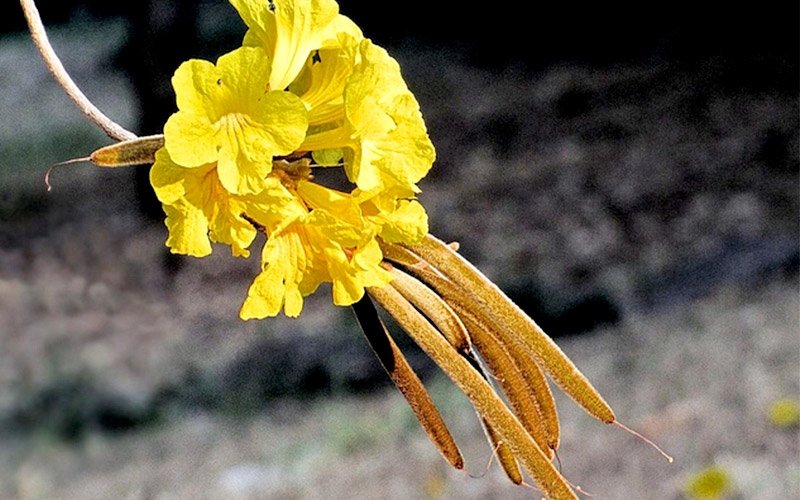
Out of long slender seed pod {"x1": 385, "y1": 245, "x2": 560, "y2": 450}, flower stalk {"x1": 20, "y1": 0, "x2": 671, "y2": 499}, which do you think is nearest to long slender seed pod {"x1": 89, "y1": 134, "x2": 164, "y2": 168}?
flower stalk {"x1": 20, "y1": 0, "x2": 671, "y2": 499}

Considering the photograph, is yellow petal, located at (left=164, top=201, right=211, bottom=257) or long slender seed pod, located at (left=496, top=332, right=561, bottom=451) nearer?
yellow petal, located at (left=164, top=201, right=211, bottom=257)

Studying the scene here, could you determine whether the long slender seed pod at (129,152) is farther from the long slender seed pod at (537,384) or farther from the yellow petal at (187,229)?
the long slender seed pod at (537,384)

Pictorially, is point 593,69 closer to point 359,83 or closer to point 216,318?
point 216,318

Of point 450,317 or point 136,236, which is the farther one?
point 136,236

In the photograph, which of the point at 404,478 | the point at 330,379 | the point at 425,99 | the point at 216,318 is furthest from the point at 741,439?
the point at 425,99

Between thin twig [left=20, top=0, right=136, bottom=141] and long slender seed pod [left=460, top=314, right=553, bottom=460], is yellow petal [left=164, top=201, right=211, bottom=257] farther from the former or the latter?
long slender seed pod [left=460, top=314, right=553, bottom=460]

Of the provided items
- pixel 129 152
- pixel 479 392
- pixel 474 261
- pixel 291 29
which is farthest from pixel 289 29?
pixel 474 261

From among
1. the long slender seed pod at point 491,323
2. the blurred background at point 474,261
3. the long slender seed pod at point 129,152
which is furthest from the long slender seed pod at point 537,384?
the blurred background at point 474,261
